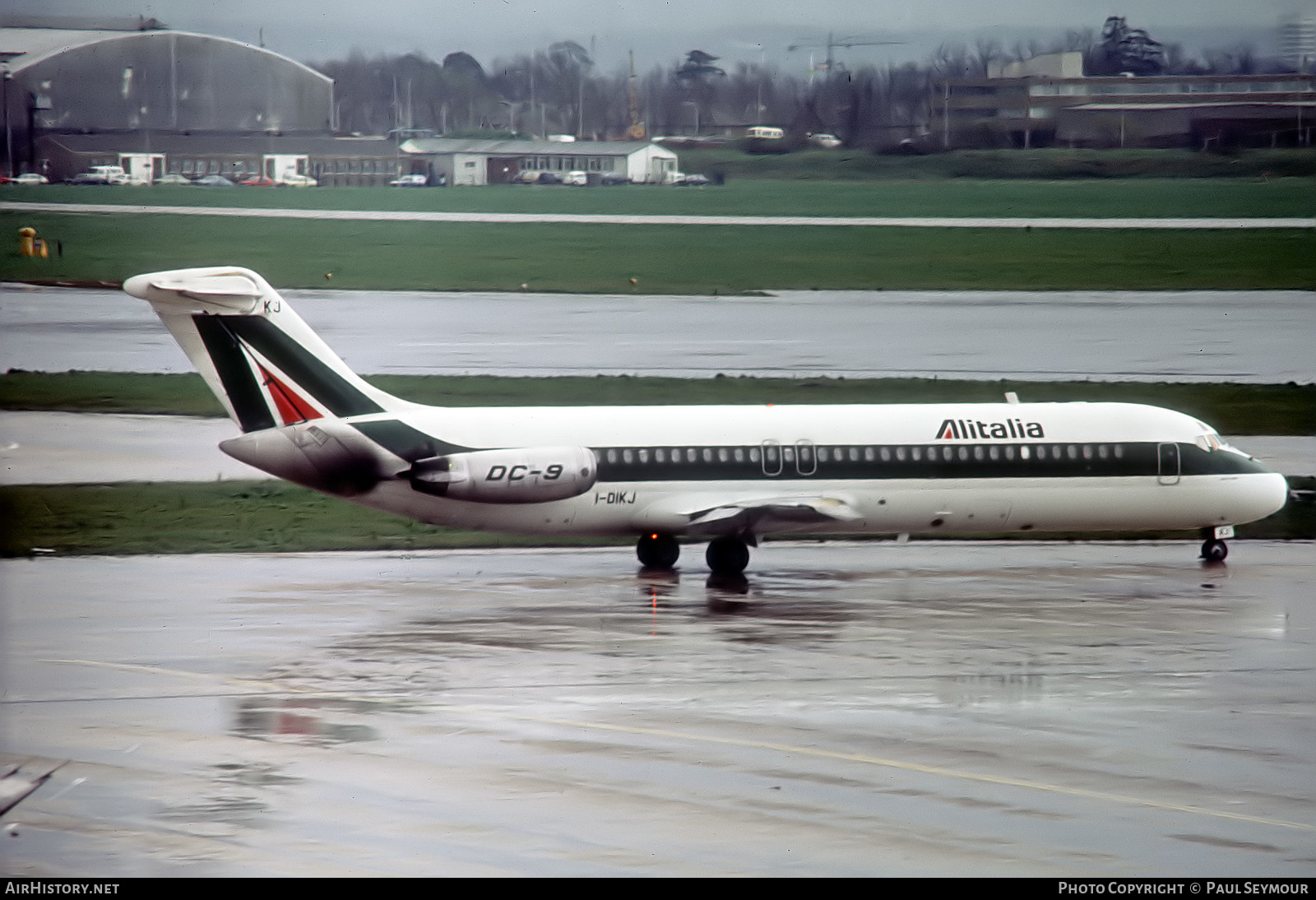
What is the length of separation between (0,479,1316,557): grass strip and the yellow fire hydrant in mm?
35223

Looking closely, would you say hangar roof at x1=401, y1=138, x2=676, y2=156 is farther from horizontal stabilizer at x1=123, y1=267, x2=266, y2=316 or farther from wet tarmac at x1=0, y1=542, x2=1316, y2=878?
horizontal stabilizer at x1=123, y1=267, x2=266, y2=316

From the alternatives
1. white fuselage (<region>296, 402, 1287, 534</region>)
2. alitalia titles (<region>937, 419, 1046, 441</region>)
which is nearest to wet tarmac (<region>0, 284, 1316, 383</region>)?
white fuselage (<region>296, 402, 1287, 534</region>)

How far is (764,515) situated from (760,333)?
3359 centimetres

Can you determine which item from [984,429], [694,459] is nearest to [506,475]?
[694,459]

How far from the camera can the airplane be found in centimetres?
2862

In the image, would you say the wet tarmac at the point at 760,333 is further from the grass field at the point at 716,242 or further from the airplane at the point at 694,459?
the airplane at the point at 694,459

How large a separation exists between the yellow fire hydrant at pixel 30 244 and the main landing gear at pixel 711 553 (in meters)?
46.8

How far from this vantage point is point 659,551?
3058cm

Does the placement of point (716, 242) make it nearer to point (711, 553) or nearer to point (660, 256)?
point (660, 256)

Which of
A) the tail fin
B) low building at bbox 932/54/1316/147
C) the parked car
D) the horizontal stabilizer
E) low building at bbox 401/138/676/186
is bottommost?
the tail fin

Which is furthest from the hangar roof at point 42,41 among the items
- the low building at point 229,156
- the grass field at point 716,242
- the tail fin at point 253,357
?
the tail fin at point 253,357

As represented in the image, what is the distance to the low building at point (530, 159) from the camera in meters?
63.5

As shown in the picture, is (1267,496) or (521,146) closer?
(1267,496)
